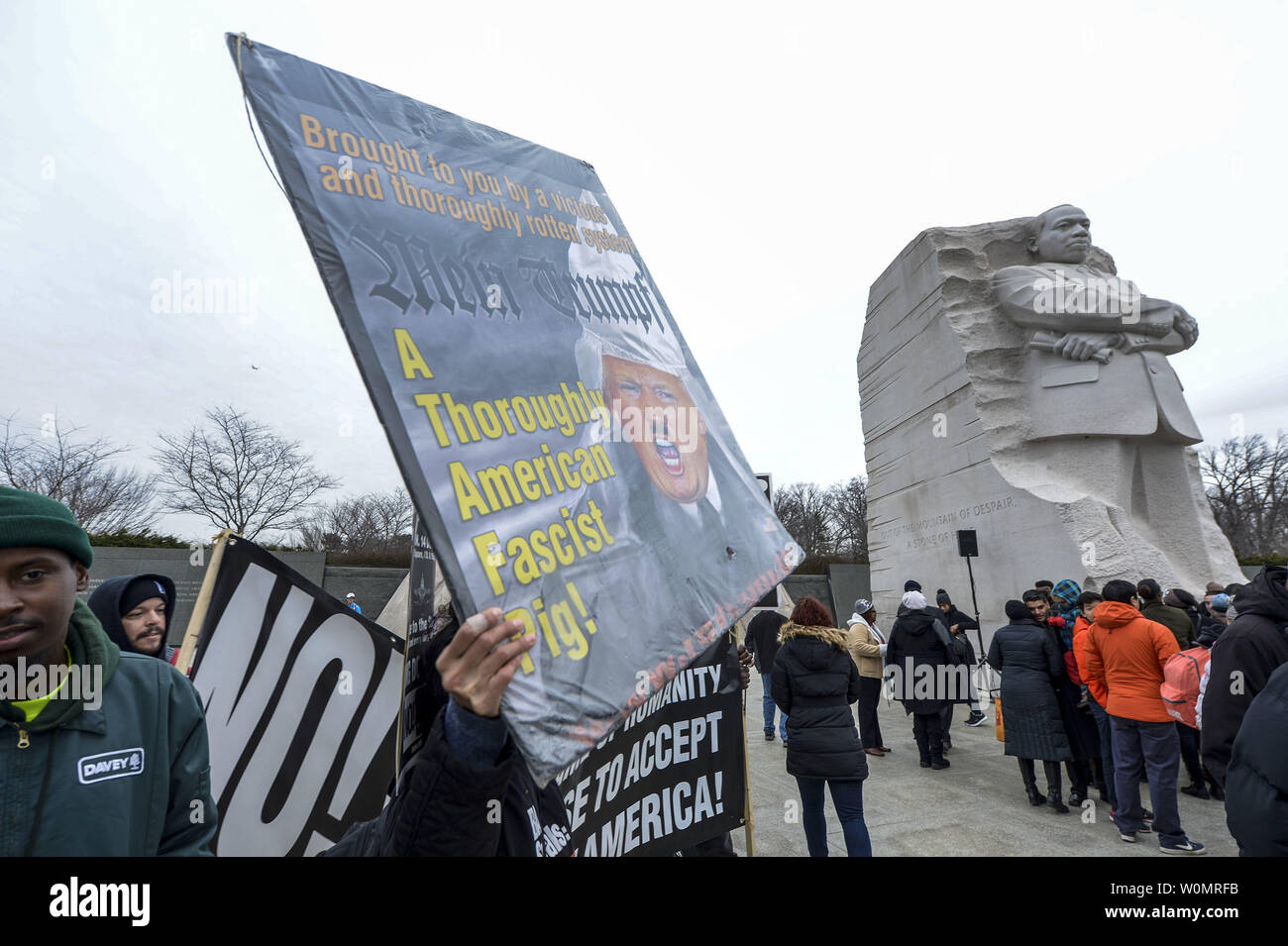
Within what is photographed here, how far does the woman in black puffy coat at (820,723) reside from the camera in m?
4.12

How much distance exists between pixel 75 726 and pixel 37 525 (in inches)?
14.8

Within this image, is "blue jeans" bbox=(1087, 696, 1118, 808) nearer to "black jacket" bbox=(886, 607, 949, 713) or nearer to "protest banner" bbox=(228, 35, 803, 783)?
"black jacket" bbox=(886, 607, 949, 713)

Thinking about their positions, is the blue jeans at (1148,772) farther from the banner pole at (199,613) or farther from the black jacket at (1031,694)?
the banner pole at (199,613)

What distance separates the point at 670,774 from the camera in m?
2.74

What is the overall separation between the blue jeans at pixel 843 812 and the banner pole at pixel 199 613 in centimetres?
355

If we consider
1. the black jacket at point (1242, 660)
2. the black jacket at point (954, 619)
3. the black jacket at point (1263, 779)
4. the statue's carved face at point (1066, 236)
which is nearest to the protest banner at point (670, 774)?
the black jacket at point (1263, 779)

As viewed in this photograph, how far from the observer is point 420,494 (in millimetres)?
924

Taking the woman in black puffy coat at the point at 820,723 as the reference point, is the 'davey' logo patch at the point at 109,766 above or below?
above

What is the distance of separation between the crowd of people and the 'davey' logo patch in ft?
9.02


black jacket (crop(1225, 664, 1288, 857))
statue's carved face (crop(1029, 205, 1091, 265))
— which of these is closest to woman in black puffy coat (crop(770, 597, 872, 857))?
black jacket (crop(1225, 664, 1288, 857))

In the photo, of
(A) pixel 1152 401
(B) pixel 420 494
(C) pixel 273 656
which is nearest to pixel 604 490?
(B) pixel 420 494

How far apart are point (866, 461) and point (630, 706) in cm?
1700

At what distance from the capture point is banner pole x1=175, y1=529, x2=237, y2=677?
2.13 m

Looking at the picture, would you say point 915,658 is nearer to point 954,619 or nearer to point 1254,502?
point 954,619
